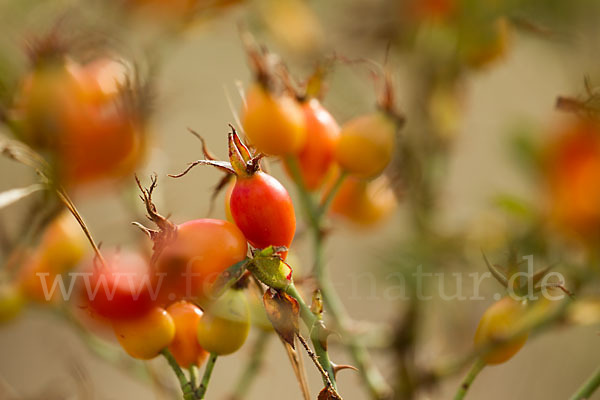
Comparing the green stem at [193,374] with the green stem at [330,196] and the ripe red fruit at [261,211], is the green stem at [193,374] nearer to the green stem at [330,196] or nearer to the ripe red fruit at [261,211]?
the ripe red fruit at [261,211]

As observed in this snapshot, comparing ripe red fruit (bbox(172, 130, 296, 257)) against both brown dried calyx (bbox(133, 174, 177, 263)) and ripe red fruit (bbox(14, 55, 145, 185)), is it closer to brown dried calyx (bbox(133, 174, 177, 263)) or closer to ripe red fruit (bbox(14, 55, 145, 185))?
brown dried calyx (bbox(133, 174, 177, 263))

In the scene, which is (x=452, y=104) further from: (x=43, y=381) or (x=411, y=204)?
(x=43, y=381)

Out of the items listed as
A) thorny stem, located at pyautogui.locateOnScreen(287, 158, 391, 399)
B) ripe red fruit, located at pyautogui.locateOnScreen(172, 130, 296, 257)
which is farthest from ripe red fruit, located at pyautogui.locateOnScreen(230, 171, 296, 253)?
thorny stem, located at pyautogui.locateOnScreen(287, 158, 391, 399)

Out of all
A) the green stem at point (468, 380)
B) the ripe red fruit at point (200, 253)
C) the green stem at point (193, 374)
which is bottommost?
the green stem at point (193, 374)

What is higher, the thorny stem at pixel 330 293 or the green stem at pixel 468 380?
the green stem at pixel 468 380

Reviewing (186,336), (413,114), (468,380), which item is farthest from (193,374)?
(413,114)

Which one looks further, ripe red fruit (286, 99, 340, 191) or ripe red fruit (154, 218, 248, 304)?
ripe red fruit (286, 99, 340, 191)

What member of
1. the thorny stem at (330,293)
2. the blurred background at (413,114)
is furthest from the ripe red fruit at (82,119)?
the thorny stem at (330,293)
